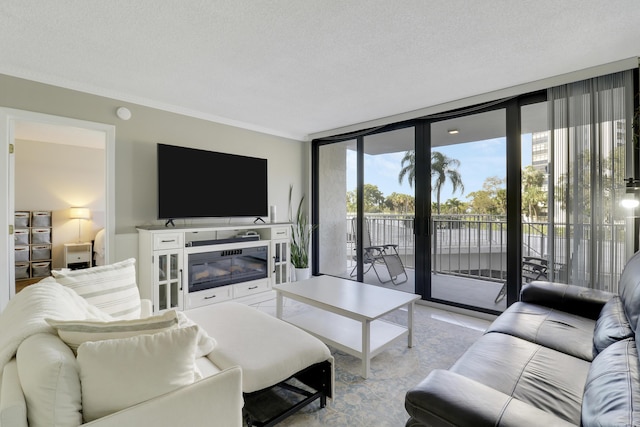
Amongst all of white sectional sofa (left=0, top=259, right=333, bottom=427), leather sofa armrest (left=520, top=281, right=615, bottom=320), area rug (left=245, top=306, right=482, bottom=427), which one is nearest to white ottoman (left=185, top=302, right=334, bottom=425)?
area rug (left=245, top=306, right=482, bottom=427)

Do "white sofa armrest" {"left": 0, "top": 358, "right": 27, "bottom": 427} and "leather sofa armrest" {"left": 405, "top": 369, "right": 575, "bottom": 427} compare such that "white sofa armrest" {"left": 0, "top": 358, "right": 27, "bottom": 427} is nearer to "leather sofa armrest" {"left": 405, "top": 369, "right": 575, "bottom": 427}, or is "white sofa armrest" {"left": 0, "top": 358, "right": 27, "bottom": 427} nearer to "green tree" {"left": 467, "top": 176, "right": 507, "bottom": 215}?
"leather sofa armrest" {"left": 405, "top": 369, "right": 575, "bottom": 427}

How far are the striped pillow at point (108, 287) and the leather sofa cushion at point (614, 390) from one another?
2143mm

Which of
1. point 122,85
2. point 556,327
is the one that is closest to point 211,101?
point 122,85

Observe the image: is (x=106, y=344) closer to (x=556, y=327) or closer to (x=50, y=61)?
(x=556, y=327)

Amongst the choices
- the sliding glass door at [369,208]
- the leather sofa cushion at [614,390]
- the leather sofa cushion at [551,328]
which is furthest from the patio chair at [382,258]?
the leather sofa cushion at [614,390]

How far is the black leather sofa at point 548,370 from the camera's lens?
93 centimetres

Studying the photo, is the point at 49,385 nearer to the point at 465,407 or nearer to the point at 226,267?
the point at 465,407

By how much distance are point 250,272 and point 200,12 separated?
2918 millimetres

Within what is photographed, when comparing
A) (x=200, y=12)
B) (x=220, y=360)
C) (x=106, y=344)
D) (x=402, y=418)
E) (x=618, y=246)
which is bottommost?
(x=402, y=418)

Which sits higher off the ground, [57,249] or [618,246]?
[618,246]

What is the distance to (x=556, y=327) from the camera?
6.00 feet

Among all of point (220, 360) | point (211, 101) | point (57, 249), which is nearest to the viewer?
A: point (220, 360)

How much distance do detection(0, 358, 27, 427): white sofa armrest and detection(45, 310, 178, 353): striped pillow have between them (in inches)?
5.7

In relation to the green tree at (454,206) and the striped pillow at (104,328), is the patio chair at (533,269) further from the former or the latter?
the striped pillow at (104,328)
